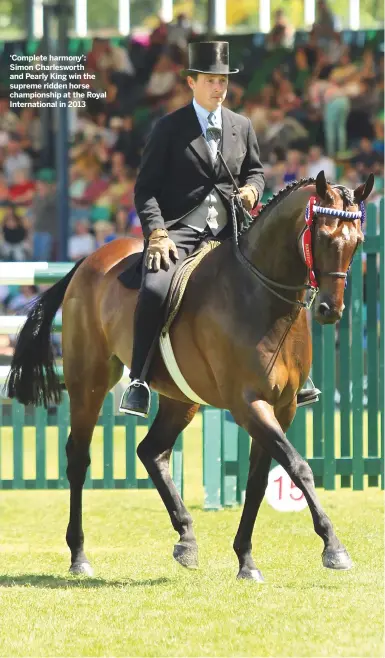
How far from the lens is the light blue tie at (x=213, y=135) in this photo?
7.06 meters

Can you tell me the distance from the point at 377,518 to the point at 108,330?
2.60 m

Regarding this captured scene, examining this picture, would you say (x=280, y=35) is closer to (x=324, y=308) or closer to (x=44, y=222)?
(x=44, y=222)

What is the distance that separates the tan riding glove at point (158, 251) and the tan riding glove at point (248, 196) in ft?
1.68

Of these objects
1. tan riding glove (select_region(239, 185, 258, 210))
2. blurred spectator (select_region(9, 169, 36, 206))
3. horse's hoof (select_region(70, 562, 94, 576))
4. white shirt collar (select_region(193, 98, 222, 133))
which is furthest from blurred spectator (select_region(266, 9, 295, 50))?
horse's hoof (select_region(70, 562, 94, 576))

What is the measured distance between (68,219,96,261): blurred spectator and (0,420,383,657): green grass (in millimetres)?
8264

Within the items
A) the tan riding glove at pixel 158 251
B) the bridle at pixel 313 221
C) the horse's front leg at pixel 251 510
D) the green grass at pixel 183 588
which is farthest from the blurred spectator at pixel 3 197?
the bridle at pixel 313 221

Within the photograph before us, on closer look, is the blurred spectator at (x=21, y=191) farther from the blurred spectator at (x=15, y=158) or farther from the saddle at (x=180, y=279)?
the saddle at (x=180, y=279)

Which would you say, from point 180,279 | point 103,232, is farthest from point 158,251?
point 103,232

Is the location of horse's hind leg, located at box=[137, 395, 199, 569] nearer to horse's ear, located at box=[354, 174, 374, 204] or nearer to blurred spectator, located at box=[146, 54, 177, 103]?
horse's ear, located at box=[354, 174, 374, 204]

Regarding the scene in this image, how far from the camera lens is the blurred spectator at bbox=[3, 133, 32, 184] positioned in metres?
Answer: 18.8

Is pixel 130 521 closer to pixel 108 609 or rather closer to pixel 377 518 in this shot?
pixel 377 518

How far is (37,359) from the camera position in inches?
321

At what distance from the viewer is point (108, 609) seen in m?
5.97

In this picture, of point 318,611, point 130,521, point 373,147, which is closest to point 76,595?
point 318,611
